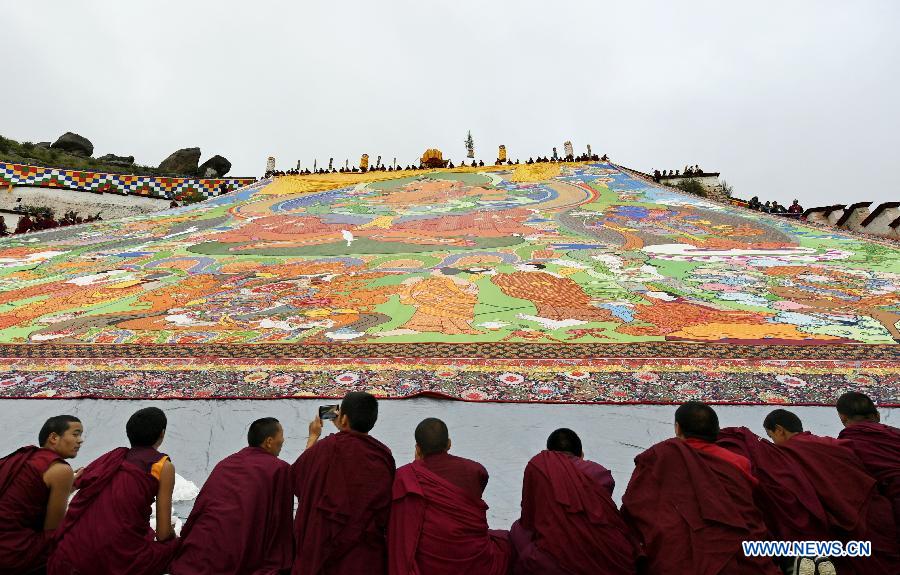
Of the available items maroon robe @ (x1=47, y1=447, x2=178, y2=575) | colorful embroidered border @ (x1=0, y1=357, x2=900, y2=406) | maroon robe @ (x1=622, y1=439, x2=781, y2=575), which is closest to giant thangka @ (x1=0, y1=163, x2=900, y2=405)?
colorful embroidered border @ (x1=0, y1=357, x2=900, y2=406)

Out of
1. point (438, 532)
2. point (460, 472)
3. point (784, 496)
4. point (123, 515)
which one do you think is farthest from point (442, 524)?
point (784, 496)

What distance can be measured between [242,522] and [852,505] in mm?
2043

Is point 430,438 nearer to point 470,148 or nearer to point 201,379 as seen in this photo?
point 201,379

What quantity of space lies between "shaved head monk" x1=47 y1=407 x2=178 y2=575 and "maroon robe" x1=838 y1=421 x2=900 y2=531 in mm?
2459

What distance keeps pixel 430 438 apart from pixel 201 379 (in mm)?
2059

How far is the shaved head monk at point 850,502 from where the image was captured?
1.90m

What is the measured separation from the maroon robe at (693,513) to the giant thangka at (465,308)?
1.22 meters

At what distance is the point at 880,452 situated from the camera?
2.06 metres

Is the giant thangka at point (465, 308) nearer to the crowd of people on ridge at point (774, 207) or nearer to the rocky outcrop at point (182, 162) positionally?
the crowd of people on ridge at point (774, 207)

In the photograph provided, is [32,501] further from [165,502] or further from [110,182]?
[110,182]

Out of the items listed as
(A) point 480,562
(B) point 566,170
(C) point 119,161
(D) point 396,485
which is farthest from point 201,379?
(C) point 119,161

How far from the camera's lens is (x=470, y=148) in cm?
3369

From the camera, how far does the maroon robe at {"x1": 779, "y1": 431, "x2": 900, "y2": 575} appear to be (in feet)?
6.22

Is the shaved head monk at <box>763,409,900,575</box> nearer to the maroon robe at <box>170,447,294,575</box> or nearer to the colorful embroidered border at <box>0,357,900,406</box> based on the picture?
the colorful embroidered border at <box>0,357,900,406</box>
